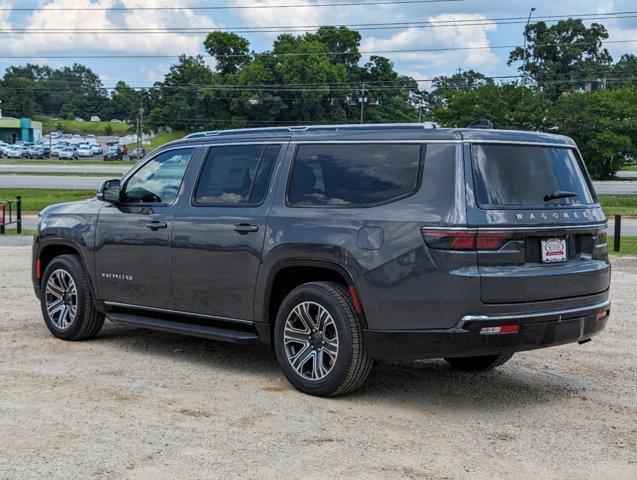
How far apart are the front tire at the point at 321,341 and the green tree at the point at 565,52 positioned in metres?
95.8

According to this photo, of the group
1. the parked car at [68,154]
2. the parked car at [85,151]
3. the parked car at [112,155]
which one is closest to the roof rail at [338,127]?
the parked car at [112,155]

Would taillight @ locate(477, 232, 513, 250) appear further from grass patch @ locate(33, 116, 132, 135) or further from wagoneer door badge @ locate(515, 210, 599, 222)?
grass patch @ locate(33, 116, 132, 135)

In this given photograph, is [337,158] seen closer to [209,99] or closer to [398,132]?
[398,132]

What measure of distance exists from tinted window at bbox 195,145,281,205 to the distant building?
414 feet

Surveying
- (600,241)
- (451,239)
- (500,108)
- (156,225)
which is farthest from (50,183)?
(451,239)

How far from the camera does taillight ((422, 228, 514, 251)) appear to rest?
227 inches

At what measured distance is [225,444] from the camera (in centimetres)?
534

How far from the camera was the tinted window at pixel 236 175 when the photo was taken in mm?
6977

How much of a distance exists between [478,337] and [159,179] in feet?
11.0

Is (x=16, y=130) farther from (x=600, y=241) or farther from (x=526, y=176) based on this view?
Answer: (x=526, y=176)

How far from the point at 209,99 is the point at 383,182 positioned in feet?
290

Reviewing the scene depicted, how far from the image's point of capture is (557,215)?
617cm

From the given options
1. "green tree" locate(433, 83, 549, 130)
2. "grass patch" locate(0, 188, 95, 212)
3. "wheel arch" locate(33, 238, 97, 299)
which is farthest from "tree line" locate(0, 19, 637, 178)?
"wheel arch" locate(33, 238, 97, 299)


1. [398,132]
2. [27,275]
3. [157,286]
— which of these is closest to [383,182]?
[398,132]
